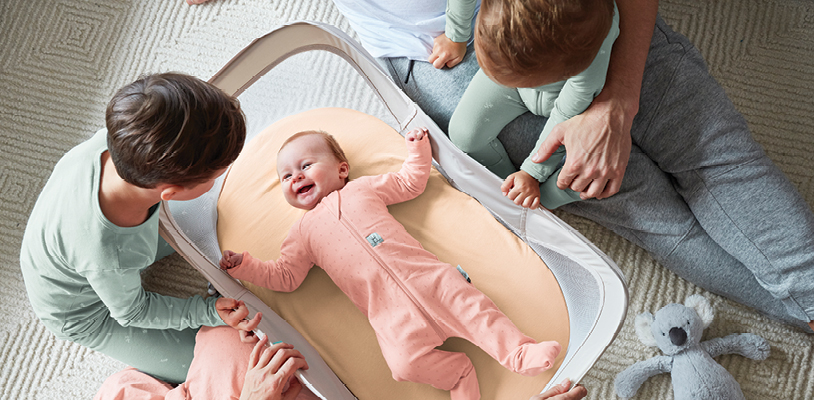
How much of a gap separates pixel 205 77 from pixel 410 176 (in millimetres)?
640

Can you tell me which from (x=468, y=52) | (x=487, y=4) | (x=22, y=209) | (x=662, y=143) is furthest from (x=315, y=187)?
(x=22, y=209)

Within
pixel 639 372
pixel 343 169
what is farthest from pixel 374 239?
pixel 639 372

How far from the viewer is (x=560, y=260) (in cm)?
98

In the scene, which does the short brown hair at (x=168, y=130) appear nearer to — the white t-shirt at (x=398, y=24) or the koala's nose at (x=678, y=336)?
the white t-shirt at (x=398, y=24)

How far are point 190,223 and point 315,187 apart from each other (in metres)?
0.25

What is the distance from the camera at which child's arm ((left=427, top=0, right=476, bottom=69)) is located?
2.96 feet

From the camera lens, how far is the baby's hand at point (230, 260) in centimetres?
96

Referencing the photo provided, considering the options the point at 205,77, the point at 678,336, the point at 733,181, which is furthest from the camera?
the point at 205,77

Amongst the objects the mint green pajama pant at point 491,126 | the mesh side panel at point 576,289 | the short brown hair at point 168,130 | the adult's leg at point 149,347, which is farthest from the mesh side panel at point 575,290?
the adult's leg at point 149,347

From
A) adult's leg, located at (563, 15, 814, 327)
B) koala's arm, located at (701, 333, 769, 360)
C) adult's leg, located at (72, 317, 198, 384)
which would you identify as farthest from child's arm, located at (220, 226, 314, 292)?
koala's arm, located at (701, 333, 769, 360)

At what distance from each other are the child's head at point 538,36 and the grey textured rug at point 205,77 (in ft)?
1.51

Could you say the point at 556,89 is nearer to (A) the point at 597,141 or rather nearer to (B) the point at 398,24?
(A) the point at 597,141

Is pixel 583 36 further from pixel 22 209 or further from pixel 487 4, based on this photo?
pixel 22 209

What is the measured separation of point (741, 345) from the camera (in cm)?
105
